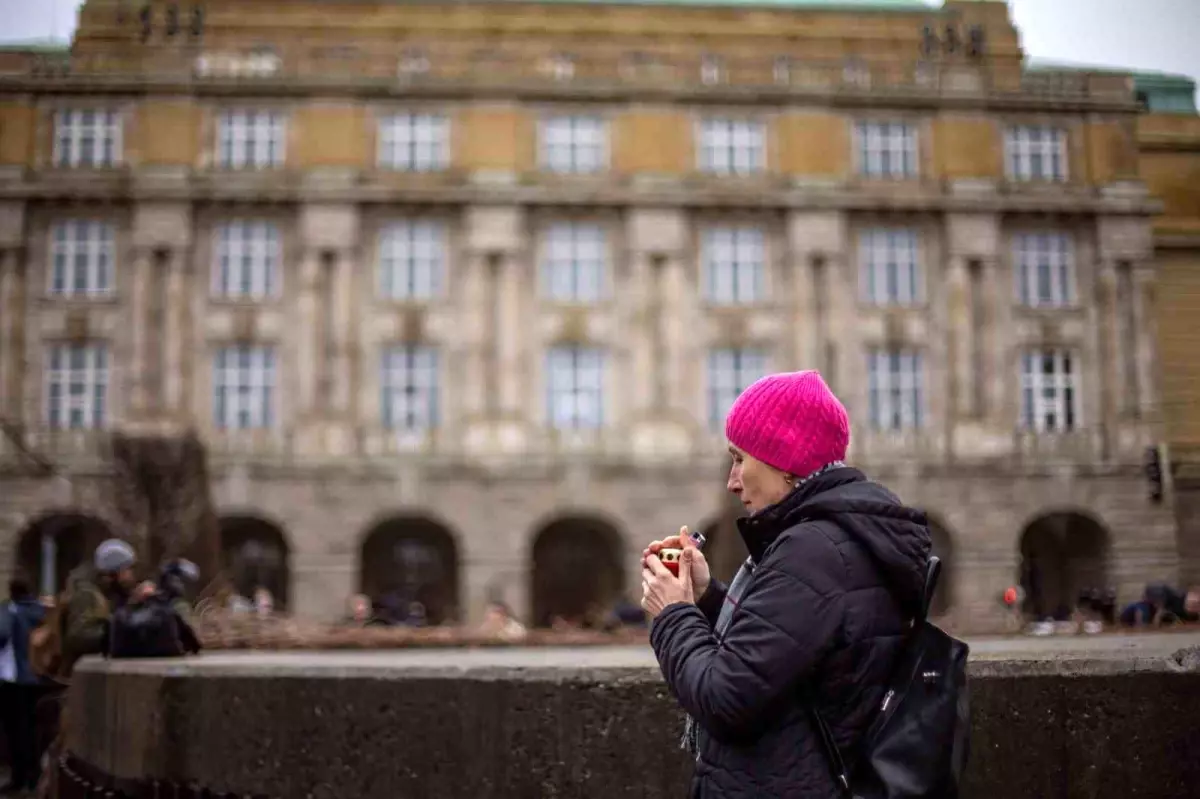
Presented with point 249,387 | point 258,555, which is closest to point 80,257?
point 249,387

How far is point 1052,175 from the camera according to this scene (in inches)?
1569

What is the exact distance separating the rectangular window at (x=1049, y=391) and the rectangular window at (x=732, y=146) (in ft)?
31.1

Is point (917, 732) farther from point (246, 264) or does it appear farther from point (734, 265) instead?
point (246, 264)

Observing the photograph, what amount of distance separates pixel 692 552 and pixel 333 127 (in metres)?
36.3

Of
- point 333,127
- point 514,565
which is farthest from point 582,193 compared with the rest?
point 514,565

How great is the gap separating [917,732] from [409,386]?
35.1m

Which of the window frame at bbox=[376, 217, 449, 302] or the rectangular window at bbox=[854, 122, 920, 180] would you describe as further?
the rectangular window at bbox=[854, 122, 920, 180]

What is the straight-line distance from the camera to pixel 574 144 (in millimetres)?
38531

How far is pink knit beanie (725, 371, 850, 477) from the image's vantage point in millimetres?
3350

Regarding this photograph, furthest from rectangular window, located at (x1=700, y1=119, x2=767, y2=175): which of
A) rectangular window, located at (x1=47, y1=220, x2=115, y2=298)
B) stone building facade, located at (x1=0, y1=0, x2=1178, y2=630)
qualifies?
rectangular window, located at (x1=47, y1=220, x2=115, y2=298)

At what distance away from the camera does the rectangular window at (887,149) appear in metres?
39.2

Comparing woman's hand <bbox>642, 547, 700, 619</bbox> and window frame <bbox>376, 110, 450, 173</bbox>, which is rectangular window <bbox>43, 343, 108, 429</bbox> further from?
woman's hand <bbox>642, 547, 700, 619</bbox>

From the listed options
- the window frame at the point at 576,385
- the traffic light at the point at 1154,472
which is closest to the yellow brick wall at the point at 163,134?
the window frame at the point at 576,385

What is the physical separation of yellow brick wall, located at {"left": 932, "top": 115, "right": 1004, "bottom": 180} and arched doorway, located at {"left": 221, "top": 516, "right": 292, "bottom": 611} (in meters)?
21.4
